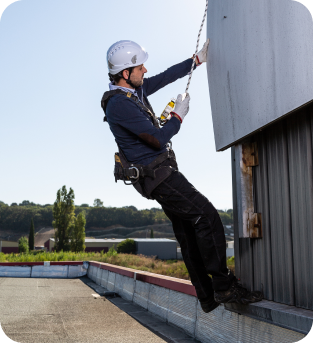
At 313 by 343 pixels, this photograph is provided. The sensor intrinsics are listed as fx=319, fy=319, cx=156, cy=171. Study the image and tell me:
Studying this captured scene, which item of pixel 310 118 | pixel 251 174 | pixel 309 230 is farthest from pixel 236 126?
pixel 309 230

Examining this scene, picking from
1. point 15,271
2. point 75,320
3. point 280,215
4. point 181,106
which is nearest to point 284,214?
point 280,215

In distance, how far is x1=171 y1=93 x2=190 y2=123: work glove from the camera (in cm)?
312

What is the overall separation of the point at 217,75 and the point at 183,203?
1.50m

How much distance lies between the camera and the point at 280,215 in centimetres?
275

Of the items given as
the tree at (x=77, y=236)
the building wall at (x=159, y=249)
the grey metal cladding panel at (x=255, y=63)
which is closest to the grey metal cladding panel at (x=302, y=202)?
the grey metal cladding panel at (x=255, y=63)

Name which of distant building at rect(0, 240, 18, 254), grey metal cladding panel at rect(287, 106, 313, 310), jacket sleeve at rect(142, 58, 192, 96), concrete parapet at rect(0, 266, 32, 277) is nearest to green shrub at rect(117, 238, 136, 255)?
concrete parapet at rect(0, 266, 32, 277)

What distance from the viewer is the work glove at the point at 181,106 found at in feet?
10.3

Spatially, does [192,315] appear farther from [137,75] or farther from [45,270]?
[45,270]

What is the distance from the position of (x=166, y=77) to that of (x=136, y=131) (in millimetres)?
1408

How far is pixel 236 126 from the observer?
3.09m

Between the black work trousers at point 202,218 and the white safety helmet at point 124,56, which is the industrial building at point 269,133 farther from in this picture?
the white safety helmet at point 124,56

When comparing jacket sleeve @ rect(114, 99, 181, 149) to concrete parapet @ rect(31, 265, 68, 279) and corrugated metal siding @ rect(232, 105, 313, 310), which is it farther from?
concrete parapet @ rect(31, 265, 68, 279)

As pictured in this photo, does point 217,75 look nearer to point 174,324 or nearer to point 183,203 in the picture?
point 183,203

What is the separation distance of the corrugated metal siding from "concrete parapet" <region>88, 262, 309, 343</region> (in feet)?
0.98
